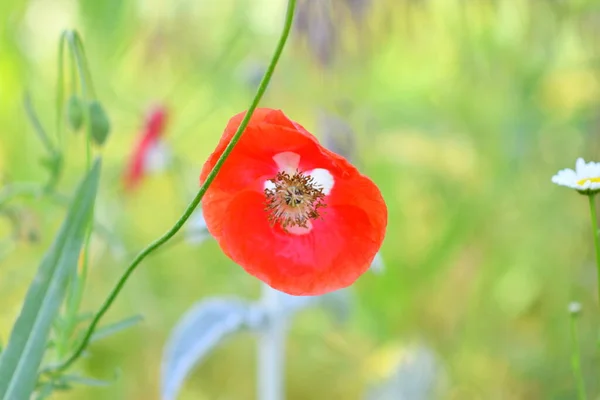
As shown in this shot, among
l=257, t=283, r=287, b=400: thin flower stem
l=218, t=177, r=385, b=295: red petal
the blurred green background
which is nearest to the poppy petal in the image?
l=218, t=177, r=385, b=295: red petal

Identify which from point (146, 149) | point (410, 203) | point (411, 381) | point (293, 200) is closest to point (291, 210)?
point (293, 200)

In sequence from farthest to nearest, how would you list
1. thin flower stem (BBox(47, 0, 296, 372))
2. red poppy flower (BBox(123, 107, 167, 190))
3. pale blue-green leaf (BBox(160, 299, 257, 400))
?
red poppy flower (BBox(123, 107, 167, 190)), pale blue-green leaf (BBox(160, 299, 257, 400)), thin flower stem (BBox(47, 0, 296, 372))

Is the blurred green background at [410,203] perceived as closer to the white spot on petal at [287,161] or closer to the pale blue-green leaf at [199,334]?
the pale blue-green leaf at [199,334]

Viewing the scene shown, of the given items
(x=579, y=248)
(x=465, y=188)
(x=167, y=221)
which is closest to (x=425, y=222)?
(x=465, y=188)

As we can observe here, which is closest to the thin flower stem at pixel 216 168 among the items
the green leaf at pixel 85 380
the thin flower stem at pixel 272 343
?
the green leaf at pixel 85 380

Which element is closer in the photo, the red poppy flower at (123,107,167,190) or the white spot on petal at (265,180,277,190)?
the white spot on petal at (265,180,277,190)

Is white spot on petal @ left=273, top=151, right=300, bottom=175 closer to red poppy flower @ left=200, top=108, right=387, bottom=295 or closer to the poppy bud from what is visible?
red poppy flower @ left=200, top=108, right=387, bottom=295
